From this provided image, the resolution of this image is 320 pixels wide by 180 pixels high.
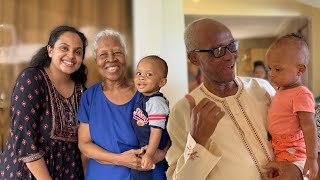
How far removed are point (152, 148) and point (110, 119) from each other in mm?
223

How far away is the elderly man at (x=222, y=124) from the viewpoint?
1.14 metres

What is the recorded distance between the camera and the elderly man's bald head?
1211mm

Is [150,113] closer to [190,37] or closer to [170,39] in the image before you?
[190,37]

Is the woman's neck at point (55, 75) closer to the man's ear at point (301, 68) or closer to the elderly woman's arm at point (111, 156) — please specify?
the elderly woman's arm at point (111, 156)

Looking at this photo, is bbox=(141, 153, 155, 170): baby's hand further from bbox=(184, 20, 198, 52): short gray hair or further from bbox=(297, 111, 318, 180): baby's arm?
bbox=(297, 111, 318, 180): baby's arm

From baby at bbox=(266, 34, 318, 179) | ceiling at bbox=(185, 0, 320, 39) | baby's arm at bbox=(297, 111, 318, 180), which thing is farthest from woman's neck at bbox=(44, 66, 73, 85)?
ceiling at bbox=(185, 0, 320, 39)

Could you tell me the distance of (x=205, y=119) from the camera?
1048 millimetres

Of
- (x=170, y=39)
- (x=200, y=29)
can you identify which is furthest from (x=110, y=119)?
(x=170, y=39)

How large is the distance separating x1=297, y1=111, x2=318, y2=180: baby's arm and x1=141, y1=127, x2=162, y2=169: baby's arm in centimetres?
57

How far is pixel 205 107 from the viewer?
41.6 inches

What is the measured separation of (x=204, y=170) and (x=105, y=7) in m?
1.91

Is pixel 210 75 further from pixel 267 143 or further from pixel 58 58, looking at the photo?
pixel 58 58

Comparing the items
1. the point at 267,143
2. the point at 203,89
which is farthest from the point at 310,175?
the point at 203,89

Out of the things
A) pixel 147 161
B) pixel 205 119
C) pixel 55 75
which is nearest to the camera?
pixel 205 119
